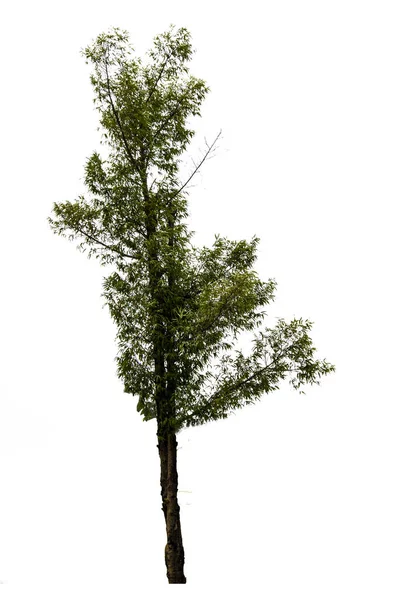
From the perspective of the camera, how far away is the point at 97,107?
6.51 m

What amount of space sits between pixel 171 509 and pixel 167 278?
7.73ft

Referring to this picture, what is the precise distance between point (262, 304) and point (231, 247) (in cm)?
71

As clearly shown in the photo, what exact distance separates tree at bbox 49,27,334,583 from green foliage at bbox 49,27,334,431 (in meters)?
0.01

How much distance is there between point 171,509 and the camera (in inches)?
228

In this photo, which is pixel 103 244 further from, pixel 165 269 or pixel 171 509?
pixel 171 509

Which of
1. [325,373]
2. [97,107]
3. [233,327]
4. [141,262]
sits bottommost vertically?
[325,373]

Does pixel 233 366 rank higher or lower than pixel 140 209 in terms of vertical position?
lower

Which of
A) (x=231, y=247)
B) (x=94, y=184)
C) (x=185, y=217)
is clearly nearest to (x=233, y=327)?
(x=231, y=247)

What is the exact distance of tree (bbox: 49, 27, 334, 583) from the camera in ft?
19.2

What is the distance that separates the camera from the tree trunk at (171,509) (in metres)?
5.74

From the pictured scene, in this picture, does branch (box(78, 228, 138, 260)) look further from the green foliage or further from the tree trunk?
the tree trunk

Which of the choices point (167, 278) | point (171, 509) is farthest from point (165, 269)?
point (171, 509)

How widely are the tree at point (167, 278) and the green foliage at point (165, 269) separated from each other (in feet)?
0.04

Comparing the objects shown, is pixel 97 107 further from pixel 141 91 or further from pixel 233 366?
pixel 233 366
